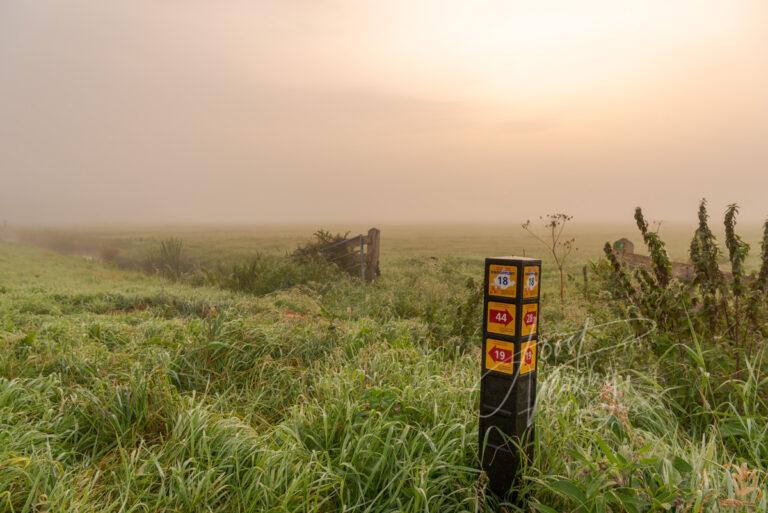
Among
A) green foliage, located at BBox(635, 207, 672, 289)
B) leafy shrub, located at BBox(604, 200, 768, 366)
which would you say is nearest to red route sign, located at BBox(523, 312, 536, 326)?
leafy shrub, located at BBox(604, 200, 768, 366)

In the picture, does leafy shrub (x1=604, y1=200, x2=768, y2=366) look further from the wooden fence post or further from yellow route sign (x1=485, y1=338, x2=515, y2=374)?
the wooden fence post

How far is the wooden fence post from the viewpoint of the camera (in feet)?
44.2

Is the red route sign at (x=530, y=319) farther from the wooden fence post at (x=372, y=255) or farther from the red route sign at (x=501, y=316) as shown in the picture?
the wooden fence post at (x=372, y=255)

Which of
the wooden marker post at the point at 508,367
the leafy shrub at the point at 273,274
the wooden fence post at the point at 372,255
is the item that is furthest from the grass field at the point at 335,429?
the wooden fence post at the point at 372,255

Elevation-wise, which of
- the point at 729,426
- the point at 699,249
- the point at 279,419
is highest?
the point at 699,249

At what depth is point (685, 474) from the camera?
2.49 meters

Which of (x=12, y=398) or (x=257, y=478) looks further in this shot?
(x=12, y=398)

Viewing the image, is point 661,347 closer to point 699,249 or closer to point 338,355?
point 699,249

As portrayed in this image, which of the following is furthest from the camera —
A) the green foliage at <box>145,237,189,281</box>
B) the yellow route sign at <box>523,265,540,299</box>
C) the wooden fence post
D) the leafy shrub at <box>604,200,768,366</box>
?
the green foliage at <box>145,237,189,281</box>

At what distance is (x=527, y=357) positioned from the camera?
2.66 meters

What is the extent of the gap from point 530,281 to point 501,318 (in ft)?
0.78

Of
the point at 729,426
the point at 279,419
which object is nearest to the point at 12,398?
the point at 279,419

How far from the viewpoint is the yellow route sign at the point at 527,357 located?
8.55 feet

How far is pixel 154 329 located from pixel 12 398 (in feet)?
7.78
